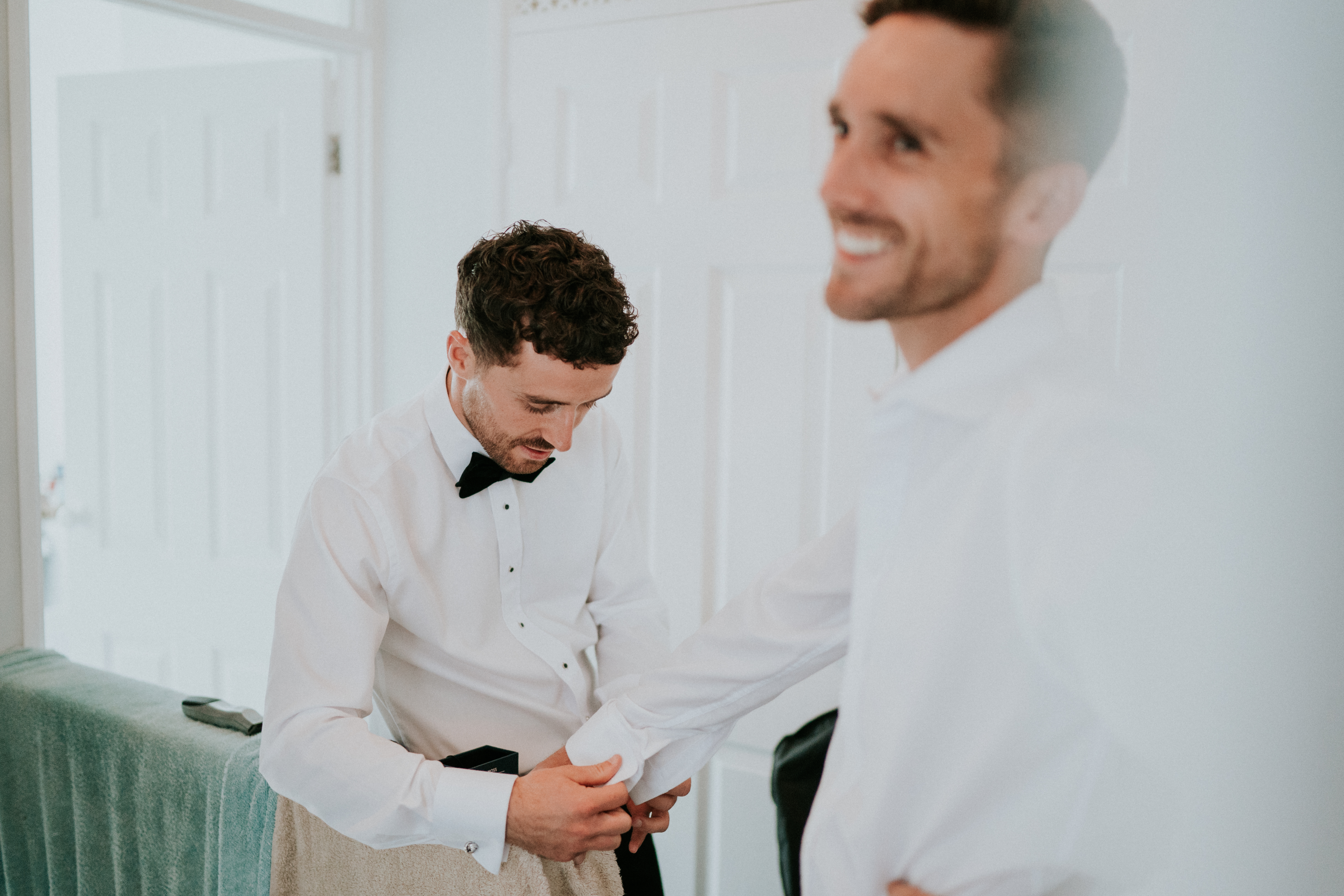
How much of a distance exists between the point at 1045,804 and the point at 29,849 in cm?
170

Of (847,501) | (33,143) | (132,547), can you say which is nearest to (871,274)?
(847,501)

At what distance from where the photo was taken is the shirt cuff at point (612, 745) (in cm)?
103

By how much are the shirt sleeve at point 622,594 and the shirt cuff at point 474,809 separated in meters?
0.36

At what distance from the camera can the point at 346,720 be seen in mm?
1103

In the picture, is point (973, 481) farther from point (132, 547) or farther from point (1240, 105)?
point (132, 547)

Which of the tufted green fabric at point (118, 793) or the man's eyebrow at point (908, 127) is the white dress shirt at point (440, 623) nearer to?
the tufted green fabric at point (118, 793)

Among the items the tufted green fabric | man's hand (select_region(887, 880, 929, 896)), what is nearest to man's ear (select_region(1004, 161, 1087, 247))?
man's hand (select_region(887, 880, 929, 896))

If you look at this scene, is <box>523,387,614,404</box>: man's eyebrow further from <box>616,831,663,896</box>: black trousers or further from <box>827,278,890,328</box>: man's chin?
<box>616,831,663,896</box>: black trousers

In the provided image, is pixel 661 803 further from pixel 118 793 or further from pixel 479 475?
pixel 118 793

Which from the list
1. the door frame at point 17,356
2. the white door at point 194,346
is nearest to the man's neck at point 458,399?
the door frame at point 17,356

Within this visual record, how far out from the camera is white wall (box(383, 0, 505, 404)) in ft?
6.59

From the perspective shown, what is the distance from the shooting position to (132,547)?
94.3 inches

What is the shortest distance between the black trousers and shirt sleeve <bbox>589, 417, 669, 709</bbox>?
0.24 m

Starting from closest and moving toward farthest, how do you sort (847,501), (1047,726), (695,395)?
(1047,726), (847,501), (695,395)
